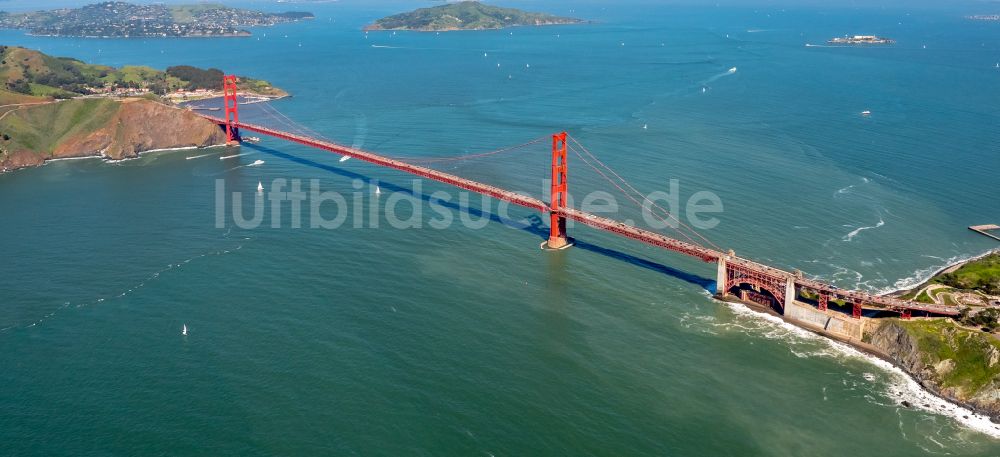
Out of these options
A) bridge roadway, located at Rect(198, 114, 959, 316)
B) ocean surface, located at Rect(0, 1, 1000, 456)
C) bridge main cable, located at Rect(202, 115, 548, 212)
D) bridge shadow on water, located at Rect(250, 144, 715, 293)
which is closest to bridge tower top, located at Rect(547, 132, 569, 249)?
bridge roadway, located at Rect(198, 114, 959, 316)

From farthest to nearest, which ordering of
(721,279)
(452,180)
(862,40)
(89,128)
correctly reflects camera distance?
(862,40), (89,128), (452,180), (721,279)

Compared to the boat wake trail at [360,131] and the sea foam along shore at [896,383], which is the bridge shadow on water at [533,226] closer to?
the sea foam along shore at [896,383]

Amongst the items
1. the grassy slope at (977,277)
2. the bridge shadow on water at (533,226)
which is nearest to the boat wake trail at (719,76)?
the bridge shadow on water at (533,226)

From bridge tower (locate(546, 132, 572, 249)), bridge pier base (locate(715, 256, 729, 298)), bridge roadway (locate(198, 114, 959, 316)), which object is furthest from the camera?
bridge tower (locate(546, 132, 572, 249))

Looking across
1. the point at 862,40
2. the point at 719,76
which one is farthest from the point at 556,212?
the point at 862,40

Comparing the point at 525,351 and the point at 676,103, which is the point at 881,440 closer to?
the point at 525,351

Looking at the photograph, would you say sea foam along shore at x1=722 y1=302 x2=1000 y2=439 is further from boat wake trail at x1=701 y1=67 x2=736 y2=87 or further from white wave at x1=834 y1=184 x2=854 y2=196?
boat wake trail at x1=701 y1=67 x2=736 y2=87

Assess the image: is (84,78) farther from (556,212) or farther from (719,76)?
(719,76)
